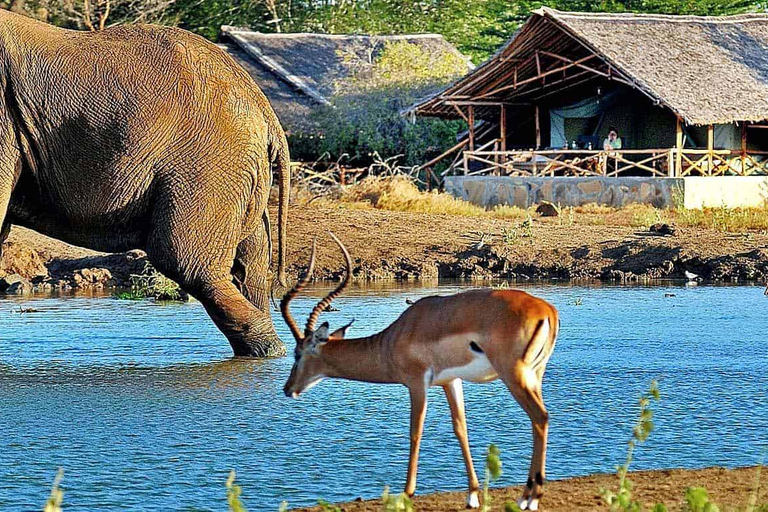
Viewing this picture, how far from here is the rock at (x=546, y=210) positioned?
26603 millimetres

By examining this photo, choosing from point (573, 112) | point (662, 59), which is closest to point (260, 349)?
point (662, 59)

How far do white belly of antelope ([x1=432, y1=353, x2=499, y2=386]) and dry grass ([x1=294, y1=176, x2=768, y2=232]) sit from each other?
1649 cm

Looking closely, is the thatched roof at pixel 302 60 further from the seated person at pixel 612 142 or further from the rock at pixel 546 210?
the rock at pixel 546 210

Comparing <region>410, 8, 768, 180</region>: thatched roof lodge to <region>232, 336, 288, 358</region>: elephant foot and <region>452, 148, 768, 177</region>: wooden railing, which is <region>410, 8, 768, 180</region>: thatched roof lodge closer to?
<region>452, 148, 768, 177</region>: wooden railing

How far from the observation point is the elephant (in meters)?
11.1

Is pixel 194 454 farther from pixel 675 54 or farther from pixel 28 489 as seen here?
pixel 675 54

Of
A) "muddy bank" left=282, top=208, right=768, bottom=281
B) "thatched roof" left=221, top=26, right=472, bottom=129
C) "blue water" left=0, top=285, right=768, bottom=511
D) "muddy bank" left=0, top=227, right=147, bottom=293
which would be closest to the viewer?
"blue water" left=0, top=285, right=768, bottom=511

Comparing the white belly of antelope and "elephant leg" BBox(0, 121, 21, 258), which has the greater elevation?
"elephant leg" BBox(0, 121, 21, 258)

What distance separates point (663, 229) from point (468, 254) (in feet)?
10.3

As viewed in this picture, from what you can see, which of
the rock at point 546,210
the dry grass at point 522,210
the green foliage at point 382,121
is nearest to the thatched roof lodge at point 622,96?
the green foliage at point 382,121

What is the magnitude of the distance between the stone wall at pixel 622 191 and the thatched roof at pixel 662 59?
1378 millimetres

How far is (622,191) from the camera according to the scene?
2881cm

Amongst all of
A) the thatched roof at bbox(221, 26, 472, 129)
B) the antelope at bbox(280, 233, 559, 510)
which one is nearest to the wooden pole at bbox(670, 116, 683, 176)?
the thatched roof at bbox(221, 26, 472, 129)

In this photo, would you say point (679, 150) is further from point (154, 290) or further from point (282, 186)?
point (282, 186)
